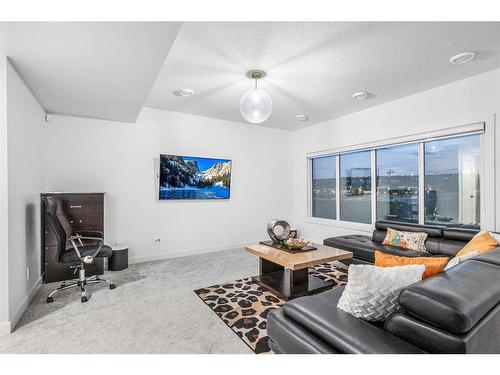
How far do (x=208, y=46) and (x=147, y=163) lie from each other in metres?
2.52

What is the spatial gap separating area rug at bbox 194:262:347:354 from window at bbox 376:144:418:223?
4.85 ft

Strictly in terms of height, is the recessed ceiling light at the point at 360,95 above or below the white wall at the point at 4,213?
above

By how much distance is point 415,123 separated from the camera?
12.7 ft

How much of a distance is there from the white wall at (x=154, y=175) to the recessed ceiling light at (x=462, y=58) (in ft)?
11.5

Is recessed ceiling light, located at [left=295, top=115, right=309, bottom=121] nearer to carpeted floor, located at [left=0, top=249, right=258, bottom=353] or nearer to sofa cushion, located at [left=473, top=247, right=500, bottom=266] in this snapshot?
carpeted floor, located at [left=0, top=249, right=258, bottom=353]

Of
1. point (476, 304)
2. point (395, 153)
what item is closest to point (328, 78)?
point (395, 153)

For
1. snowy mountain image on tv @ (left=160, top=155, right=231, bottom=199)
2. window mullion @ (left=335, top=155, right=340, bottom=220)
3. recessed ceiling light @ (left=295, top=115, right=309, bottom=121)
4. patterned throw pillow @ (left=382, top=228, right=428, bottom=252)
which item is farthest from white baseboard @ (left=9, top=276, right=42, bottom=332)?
window mullion @ (left=335, top=155, right=340, bottom=220)

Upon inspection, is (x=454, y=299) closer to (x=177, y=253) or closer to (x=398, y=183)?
(x=398, y=183)

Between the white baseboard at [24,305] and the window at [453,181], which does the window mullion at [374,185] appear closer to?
the window at [453,181]

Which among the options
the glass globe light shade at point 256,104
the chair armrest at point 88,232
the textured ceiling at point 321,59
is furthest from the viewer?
the chair armrest at point 88,232

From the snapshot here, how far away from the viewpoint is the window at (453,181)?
3375mm

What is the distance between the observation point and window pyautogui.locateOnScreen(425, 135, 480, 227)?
3.38 meters

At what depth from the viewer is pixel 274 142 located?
19.3ft

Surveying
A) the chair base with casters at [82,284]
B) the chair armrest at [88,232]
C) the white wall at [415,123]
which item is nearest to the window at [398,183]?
the white wall at [415,123]
